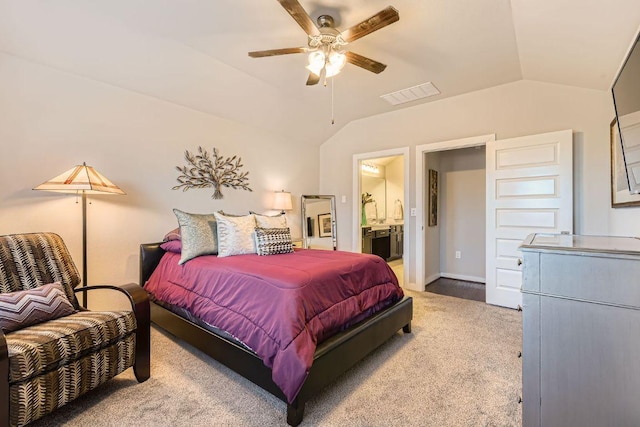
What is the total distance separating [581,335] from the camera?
1.19m

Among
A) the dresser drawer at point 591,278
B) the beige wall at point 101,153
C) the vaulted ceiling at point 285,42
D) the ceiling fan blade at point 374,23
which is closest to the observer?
the dresser drawer at point 591,278

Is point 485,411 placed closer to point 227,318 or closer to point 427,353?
point 427,353

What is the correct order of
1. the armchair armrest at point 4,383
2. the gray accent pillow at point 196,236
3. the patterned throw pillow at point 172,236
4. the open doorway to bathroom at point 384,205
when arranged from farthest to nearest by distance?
the open doorway to bathroom at point 384,205 < the patterned throw pillow at point 172,236 < the gray accent pillow at point 196,236 < the armchair armrest at point 4,383

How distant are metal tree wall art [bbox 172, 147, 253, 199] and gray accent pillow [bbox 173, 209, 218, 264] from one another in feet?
2.31

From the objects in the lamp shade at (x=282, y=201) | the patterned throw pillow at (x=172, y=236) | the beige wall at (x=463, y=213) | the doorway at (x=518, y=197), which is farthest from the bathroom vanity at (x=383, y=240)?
the patterned throw pillow at (x=172, y=236)

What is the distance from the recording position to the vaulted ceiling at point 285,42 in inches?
77.7

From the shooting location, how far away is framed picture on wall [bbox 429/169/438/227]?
454 centimetres

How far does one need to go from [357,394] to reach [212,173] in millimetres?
2837

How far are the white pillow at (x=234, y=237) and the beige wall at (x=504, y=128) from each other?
2264 mm

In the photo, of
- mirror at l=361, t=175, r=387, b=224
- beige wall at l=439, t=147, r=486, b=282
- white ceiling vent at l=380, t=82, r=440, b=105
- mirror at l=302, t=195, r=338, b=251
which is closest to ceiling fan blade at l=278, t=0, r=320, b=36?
white ceiling vent at l=380, t=82, r=440, b=105

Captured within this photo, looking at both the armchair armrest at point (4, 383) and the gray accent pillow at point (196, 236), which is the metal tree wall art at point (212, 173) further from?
the armchair armrest at point (4, 383)

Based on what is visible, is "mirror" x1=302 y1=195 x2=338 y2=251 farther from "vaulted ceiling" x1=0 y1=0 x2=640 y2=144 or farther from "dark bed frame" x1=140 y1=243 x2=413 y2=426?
"dark bed frame" x1=140 y1=243 x2=413 y2=426

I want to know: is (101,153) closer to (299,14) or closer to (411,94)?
(299,14)

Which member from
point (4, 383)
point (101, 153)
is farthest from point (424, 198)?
point (4, 383)
